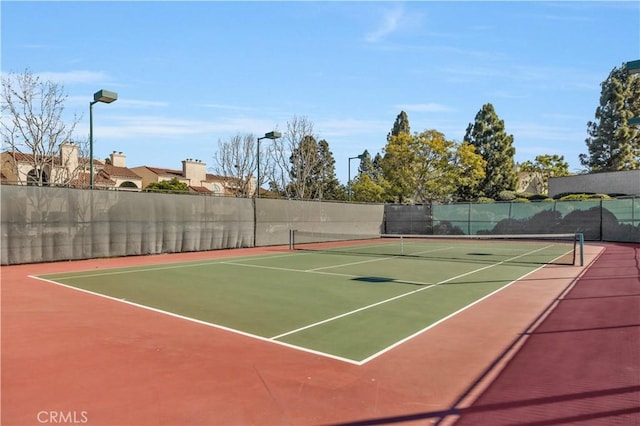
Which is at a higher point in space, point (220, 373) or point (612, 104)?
point (612, 104)

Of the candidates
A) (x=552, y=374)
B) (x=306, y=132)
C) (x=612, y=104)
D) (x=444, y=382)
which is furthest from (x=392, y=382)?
(x=612, y=104)

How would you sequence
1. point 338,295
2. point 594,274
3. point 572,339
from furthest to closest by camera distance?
point 594,274 < point 338,295 < point 572,339

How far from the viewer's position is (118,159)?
2231 inches

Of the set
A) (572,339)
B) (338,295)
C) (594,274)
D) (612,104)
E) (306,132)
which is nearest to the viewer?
(572,339)

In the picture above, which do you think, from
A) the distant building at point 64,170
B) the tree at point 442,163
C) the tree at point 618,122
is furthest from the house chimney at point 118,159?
the tree at point 618,122

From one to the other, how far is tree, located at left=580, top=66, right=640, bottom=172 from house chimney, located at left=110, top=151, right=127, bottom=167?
58634 mm

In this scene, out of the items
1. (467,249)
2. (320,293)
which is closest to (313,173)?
(467,249)

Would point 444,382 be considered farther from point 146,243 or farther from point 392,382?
point 146,243

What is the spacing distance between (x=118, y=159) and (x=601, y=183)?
53.1 m

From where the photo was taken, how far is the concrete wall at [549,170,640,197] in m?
33.9

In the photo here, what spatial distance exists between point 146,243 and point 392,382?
54.4ft

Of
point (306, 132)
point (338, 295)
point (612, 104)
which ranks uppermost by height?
point (612, 104)

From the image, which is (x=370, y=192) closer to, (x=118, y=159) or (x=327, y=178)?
(x=327, y=178)

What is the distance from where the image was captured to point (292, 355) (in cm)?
552
